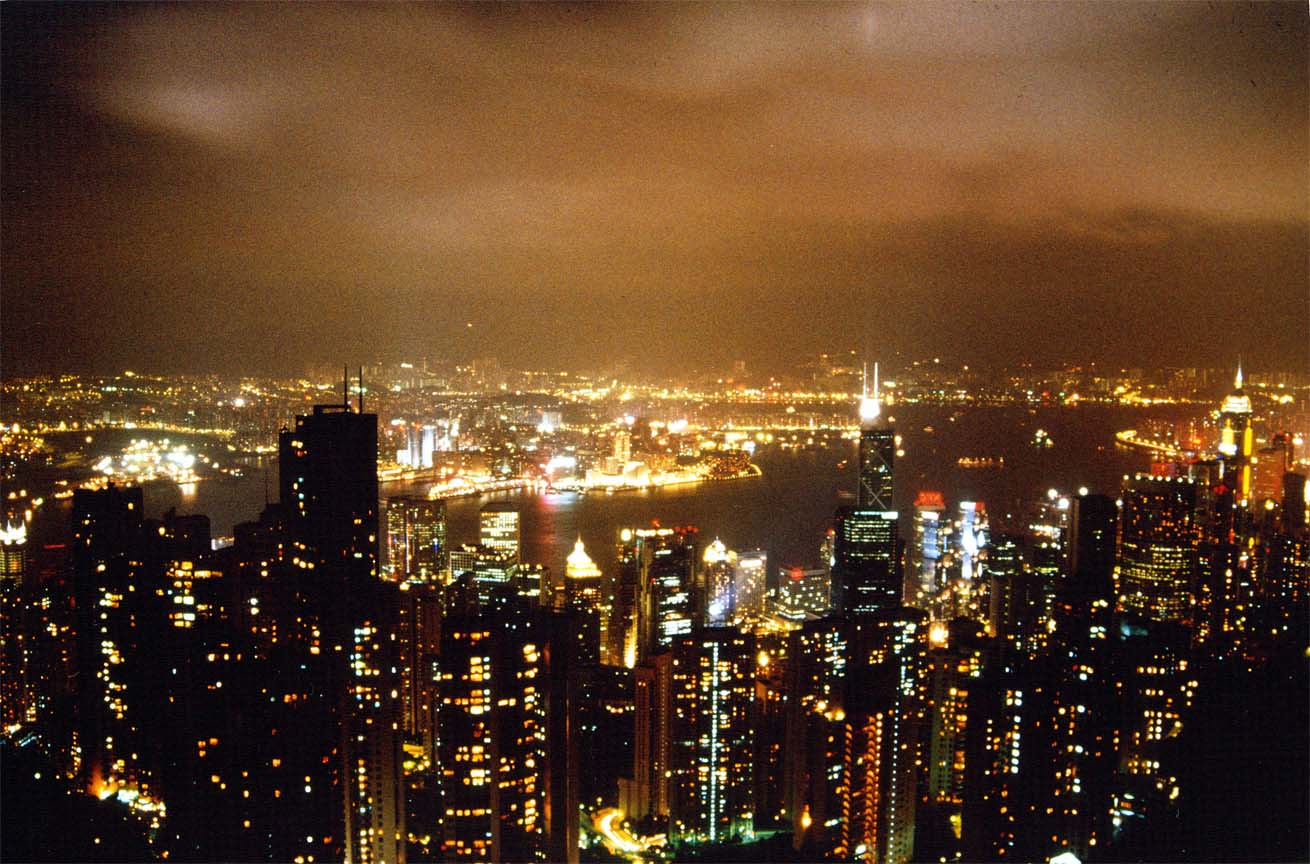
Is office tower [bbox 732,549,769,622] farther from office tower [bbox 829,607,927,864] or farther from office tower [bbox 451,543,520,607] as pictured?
office tower [bbox 451,543,520,607]

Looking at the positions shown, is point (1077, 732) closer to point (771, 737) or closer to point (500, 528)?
point (771, 737)

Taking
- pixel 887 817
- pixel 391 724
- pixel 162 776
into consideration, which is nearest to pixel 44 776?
pixel 162 776

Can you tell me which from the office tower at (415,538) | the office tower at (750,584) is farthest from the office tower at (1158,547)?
the office tower at (415,538)

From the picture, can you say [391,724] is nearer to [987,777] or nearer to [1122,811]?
[987,777]

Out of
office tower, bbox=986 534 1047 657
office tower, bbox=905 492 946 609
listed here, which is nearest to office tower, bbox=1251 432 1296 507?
office tower, bbox=986 534 1047 657

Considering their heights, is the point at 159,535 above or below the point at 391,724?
above

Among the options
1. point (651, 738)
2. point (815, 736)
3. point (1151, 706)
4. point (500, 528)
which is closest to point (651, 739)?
point (651, 738)
